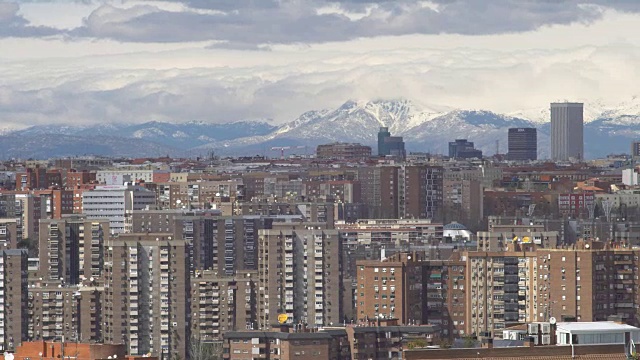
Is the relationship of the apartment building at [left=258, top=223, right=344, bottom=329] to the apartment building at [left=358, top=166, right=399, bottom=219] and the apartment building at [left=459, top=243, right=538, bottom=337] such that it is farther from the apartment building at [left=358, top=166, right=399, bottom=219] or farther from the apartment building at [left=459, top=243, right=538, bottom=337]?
the apartment building at [left=358, top=166, right=399, bottom=219]

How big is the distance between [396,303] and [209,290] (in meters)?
8.69

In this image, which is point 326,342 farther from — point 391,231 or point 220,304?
point 391,231

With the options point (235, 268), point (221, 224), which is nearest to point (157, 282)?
point (235, 268)

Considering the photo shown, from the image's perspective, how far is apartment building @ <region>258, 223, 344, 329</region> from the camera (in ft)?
277

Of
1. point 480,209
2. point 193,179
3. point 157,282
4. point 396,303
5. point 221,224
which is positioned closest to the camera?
point 396,303

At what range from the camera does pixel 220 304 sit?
83.7 m

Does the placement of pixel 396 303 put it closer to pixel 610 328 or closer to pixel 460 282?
pixel 460 282

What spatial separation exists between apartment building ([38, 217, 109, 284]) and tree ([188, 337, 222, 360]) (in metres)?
13.1

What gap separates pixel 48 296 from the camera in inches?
3310

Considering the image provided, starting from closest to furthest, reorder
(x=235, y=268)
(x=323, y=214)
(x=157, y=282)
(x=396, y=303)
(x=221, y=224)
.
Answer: (x=396, y=303)
(x=157, y=282)
(x=235, y=268)
(x=221, y=224)
(x=323, y=214)

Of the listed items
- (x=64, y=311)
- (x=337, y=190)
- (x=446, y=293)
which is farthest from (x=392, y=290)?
(x=337, y=190)

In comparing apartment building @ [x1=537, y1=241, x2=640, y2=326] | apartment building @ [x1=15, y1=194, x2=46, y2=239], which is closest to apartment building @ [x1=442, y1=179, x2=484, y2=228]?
apartment building @ [x1=15, y1=194, x2=46, y2=239]

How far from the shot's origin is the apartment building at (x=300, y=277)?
8431 centimetres

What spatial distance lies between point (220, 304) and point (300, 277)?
378 centimetres
